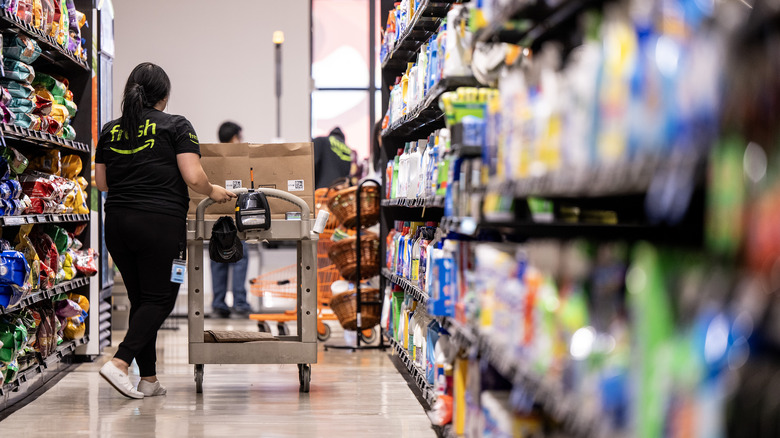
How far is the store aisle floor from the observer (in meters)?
4.05

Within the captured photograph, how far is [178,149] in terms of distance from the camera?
4.61 m

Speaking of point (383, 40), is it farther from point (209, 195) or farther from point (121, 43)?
point (121, 43)

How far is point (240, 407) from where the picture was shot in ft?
15.0

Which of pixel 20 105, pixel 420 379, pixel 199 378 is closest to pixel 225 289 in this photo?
pixel 199 378

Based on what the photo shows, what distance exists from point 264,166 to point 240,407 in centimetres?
132

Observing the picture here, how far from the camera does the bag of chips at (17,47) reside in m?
4.49

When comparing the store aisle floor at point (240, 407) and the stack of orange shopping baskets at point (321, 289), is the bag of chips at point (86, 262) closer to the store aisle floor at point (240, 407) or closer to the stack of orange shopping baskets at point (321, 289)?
the store aisle floor at point (240, 407)

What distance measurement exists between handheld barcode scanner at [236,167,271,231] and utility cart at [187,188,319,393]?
0.08 meters

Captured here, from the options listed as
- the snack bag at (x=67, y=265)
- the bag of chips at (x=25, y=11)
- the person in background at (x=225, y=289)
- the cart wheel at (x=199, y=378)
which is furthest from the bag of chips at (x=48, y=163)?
the person in background at (x=225, y=289)

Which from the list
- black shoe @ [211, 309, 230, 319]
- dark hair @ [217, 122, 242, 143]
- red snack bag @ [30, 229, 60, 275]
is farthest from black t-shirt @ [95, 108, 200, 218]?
black shoe @ [211, 309, 230, 319]

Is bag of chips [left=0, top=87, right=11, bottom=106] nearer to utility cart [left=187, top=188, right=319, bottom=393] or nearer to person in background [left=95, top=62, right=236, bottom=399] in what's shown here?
person in background [left=95, top=62, right=236, bottom=399]

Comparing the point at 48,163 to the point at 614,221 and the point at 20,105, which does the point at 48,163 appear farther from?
the point at 614,221

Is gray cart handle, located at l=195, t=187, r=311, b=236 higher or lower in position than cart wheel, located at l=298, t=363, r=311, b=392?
higher

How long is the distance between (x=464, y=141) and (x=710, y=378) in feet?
5.68
